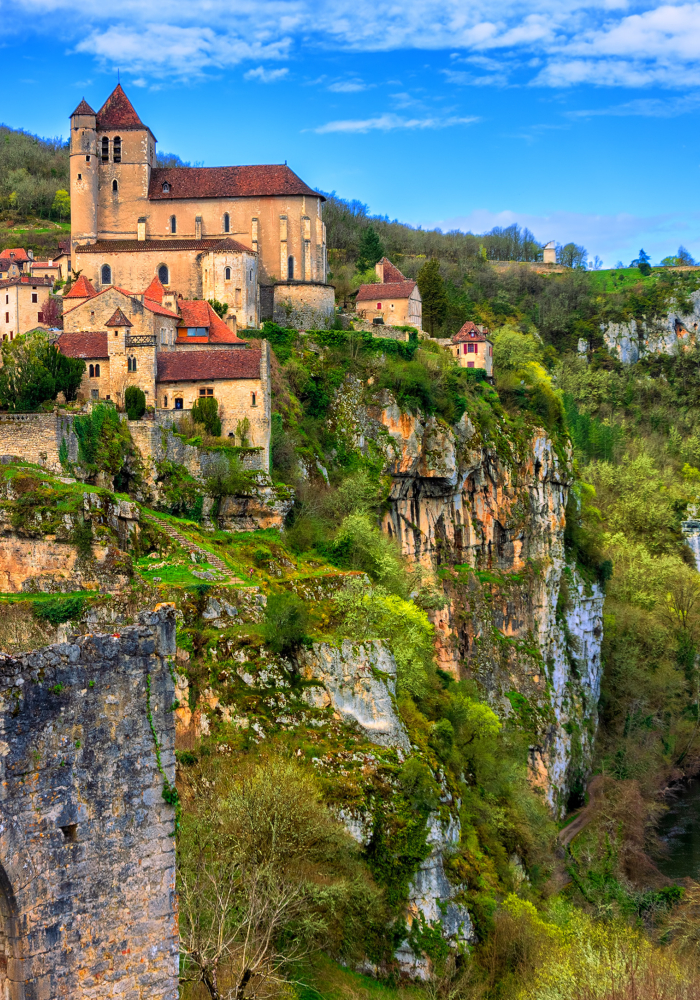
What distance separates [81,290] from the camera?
60.7m

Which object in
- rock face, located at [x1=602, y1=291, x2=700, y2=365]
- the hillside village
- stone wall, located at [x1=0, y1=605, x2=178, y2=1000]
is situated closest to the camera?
stone wall, located at [x1=0, y1=605, x2=178, y2=1000]

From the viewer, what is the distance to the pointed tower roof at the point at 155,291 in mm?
60500

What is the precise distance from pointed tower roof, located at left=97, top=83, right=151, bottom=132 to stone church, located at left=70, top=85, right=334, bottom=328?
0.07m

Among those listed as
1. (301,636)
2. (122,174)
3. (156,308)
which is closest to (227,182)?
(122,174)

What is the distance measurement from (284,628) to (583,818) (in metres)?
35.1

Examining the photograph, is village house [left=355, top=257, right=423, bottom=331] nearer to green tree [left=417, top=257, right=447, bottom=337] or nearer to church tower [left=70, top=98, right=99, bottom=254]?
green tree [left=417, top=257, right=447, bottom=337]

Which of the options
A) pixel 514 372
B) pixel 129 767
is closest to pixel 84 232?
pixel 514 372

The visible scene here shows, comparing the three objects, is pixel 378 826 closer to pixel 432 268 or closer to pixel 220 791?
pixel 220 791

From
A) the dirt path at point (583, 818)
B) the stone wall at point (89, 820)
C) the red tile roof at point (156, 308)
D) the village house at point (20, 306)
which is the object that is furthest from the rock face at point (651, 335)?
Result: the stone wall at point (89, 820)

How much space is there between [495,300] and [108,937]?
124441 mm

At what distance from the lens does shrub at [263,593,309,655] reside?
3431cm

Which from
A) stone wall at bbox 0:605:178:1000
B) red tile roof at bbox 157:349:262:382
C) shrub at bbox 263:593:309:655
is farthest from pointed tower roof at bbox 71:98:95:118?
stone wall at bbox 0:605:178:1000

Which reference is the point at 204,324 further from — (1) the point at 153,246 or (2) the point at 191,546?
(2) the point at 191,546

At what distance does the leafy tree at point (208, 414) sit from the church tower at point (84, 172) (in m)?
26.3
